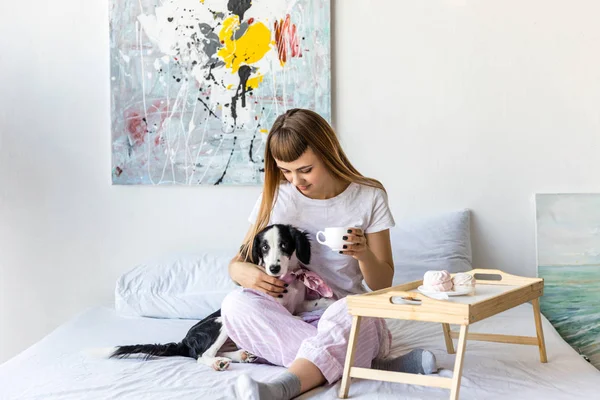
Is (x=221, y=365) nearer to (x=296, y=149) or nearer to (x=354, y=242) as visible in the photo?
(x=354, y=242)

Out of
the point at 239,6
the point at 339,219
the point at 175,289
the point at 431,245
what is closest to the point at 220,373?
the point at 339,219

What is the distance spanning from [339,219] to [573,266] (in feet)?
3.95

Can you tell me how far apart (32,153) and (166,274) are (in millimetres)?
829

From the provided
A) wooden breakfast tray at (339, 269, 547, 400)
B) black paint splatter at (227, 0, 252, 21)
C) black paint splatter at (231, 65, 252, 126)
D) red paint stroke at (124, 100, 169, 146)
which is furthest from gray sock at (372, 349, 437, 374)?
black paint splatter at (227, 0, 252, 21)

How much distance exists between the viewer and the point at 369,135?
283cm

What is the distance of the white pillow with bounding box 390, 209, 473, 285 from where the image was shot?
8.57 ft

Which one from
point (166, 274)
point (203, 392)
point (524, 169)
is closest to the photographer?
point (203, 392)

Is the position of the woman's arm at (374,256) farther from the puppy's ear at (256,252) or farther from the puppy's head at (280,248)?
the puppy's ear at (256,252)

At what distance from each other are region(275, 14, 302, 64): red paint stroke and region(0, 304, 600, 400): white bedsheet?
115 centimetres

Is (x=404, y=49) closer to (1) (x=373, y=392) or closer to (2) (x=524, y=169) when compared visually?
(2) (x=524, y=169)

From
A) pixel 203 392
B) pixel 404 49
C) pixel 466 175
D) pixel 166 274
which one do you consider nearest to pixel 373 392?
pixel 203 392

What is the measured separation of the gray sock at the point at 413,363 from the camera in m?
1.69

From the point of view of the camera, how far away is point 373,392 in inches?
63.5

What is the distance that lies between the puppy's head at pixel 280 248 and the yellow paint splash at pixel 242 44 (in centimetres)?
106
